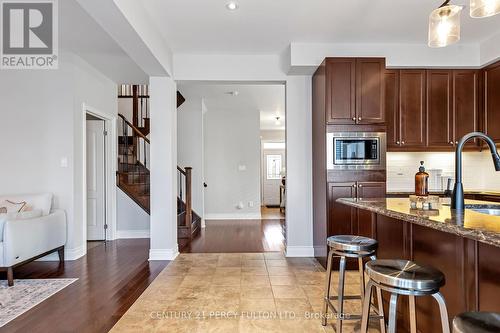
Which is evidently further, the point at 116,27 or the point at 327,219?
the point at 327,219

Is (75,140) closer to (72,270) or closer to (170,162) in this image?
(170,162)

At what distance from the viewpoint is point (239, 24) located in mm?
3389

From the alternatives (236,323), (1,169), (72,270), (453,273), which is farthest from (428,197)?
(1,169)

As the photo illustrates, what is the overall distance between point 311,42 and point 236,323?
332 centimetres

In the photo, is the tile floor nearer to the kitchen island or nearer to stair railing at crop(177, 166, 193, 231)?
the kitchen island

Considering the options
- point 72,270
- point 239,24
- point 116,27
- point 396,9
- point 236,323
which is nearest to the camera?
point 236,323

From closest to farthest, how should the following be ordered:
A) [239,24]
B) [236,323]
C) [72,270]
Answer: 1. [236,323]
2. [239,24]
3. [72,270]

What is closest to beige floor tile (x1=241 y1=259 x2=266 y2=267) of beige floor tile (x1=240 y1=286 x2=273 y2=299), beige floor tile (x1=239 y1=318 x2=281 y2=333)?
beige floor tile (x1=240 y1=286 x2=273 y2=299)

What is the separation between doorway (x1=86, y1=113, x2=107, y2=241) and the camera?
5.17 m

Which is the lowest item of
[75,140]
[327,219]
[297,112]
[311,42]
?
[327,219]

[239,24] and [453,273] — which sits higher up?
[239,24]

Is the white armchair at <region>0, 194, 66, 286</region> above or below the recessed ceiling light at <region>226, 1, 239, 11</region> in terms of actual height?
below

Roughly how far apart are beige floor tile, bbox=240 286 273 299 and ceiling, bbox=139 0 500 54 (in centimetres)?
280

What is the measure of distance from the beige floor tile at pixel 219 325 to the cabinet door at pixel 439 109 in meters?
3.39
